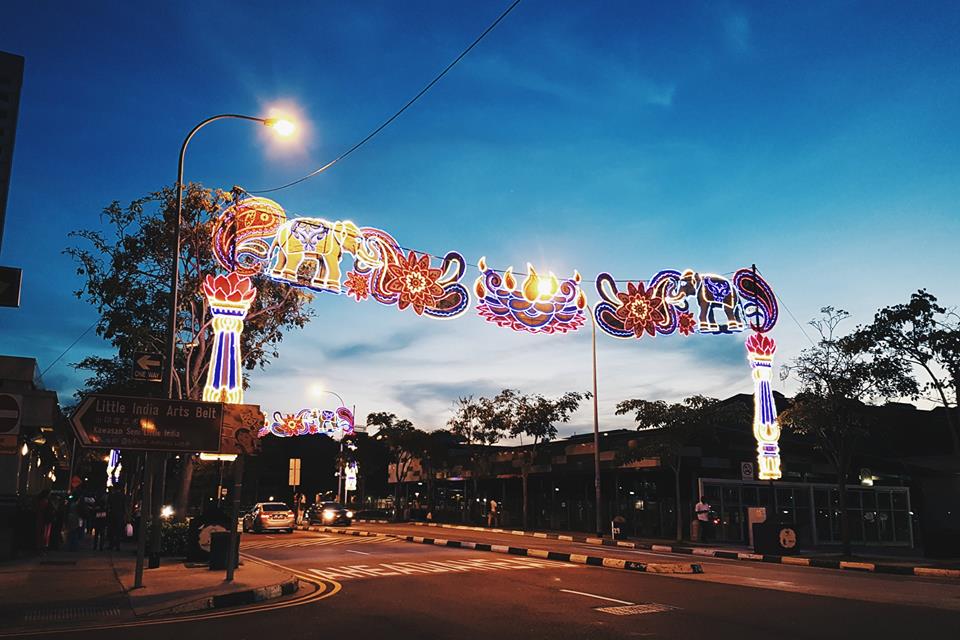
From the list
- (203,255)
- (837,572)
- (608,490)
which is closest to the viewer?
(837,572)

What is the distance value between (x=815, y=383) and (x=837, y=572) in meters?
7.21

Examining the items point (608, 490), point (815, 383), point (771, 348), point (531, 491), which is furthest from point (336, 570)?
point (531, 491)

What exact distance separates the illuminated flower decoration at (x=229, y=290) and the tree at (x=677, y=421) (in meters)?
18.1

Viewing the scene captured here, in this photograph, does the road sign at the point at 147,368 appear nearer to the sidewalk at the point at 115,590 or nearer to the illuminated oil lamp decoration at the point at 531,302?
the sidewalk at the point at 115,590

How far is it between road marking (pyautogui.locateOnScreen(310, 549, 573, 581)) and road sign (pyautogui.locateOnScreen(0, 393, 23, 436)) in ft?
22.1

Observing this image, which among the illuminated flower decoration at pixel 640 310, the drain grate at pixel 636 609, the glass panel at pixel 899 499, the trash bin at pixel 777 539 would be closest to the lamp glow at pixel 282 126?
the drain grate at pixel 636 609

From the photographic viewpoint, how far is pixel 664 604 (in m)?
11.9

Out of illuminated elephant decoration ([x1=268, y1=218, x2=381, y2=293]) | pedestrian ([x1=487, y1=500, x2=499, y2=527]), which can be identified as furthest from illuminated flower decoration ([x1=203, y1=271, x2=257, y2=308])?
pedestrian ([x1=487, y1=500, x2=499, y2=527])

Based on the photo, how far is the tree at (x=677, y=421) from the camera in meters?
30.6

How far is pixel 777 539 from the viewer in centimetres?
2438

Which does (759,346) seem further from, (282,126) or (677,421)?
(282,126)

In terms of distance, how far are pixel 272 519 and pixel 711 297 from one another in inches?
908

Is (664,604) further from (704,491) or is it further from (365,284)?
(704,491)

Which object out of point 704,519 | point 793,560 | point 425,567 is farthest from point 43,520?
point 704,519
